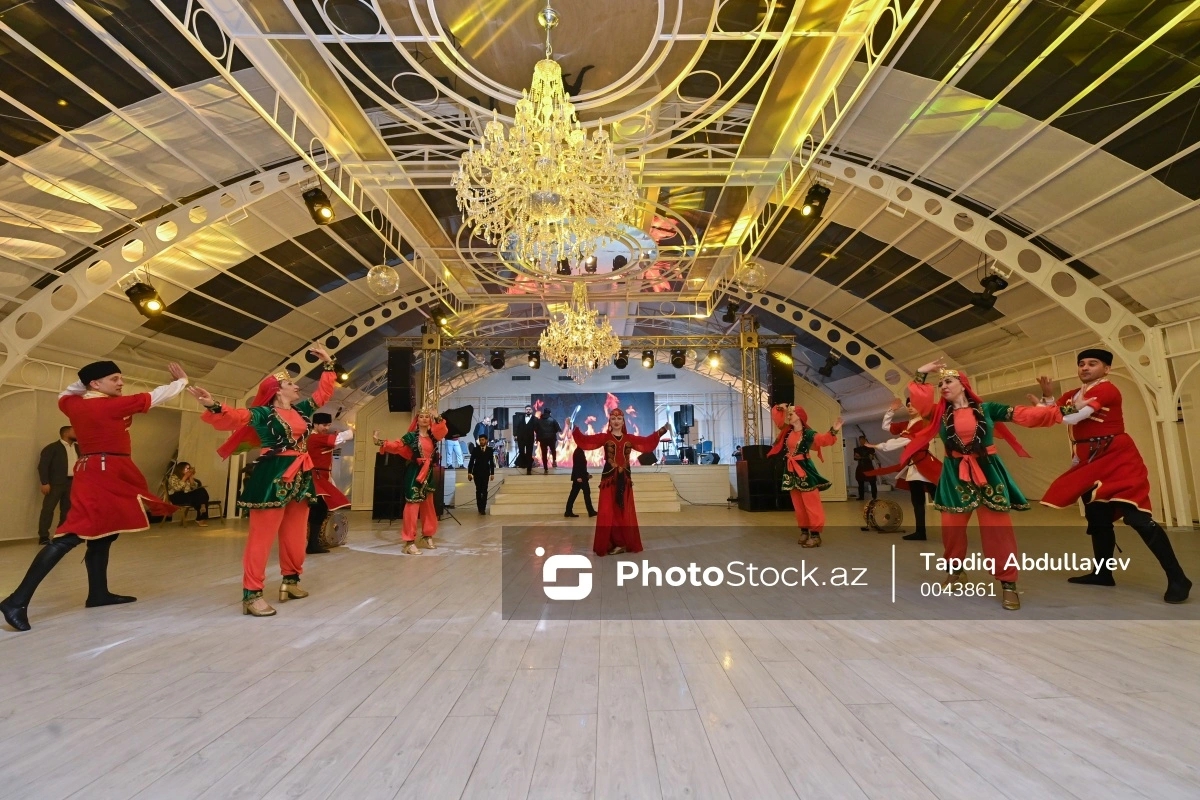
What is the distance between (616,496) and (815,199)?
4.80 m

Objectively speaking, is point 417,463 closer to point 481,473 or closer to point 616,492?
point 616,492

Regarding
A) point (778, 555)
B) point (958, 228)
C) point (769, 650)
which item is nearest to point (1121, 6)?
point (958, 228)

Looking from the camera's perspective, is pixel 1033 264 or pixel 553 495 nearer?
pixel 1033 264

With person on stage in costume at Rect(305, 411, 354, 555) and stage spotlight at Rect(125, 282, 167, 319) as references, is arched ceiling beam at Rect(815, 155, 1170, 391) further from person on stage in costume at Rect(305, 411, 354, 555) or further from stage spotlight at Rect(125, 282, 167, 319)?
stage spotlight at Rect(125, 282, 167, 319)

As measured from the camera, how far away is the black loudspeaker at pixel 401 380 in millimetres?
12555

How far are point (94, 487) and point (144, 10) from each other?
4580 millimetres

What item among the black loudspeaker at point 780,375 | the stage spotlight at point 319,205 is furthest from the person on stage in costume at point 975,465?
the black loudspeaker at point 780,375

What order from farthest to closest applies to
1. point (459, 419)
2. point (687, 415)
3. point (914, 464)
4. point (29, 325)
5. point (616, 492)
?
point (687, 415), point (459, 419), point (29, 325), point (914, 464), point (616, 492)

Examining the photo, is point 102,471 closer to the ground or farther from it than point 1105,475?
farther from it

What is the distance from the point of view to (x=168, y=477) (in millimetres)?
10250

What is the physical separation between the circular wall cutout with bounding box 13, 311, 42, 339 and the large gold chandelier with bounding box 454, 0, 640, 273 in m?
7.02

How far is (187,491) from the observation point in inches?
394

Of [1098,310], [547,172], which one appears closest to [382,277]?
[547,172]

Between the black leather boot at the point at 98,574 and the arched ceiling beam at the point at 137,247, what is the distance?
5430 mm
